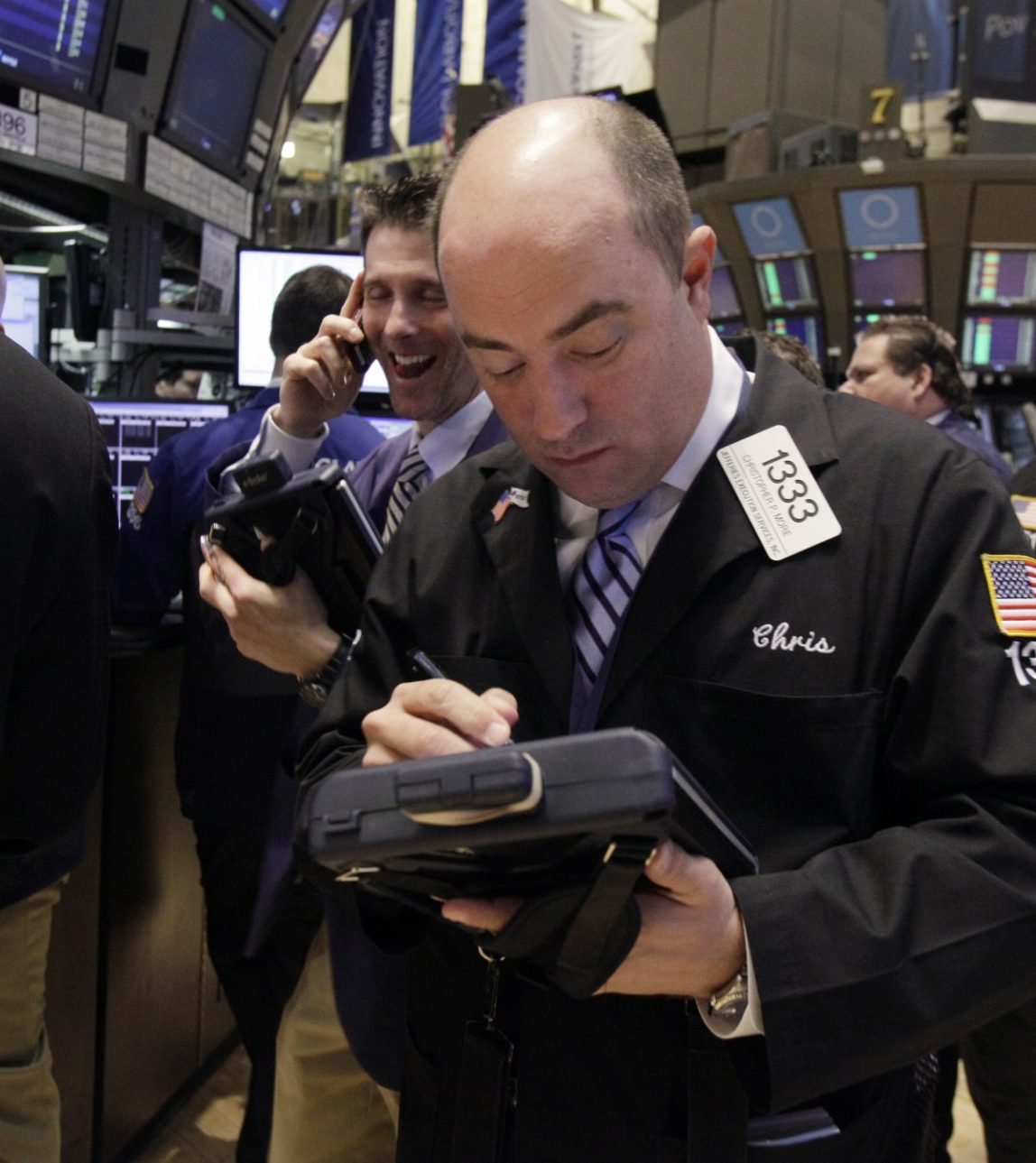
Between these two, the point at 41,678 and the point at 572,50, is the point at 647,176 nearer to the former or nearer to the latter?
the point at 41,678

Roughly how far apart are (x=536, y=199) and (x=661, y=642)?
0.40m

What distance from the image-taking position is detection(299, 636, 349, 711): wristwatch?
1.59 metres

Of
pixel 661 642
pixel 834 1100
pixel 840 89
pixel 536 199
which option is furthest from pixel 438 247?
pixel 840 89

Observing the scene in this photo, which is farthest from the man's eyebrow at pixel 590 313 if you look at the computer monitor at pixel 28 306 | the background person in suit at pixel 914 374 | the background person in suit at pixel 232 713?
the background person in suit at pixel 914 374

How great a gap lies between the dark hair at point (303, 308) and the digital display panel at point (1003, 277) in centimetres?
665

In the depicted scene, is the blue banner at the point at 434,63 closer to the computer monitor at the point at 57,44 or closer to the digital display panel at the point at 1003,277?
the digital display panel at the point at 1003,277

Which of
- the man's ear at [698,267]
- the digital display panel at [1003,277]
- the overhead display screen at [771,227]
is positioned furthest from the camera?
the overhead display screen at [771,227]

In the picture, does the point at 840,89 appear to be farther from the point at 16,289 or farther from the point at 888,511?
the point at 888,511

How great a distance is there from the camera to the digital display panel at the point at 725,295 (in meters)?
9.31

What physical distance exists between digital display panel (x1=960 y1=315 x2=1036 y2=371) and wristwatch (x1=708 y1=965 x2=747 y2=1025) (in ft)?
25.8

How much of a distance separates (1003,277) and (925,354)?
14.4 feet

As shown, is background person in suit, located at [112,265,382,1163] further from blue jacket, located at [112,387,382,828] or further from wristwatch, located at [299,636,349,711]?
Result: wristwatch, located at [299,636,349,711]

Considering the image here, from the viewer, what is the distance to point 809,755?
0.98 m

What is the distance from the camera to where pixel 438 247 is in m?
1.09
